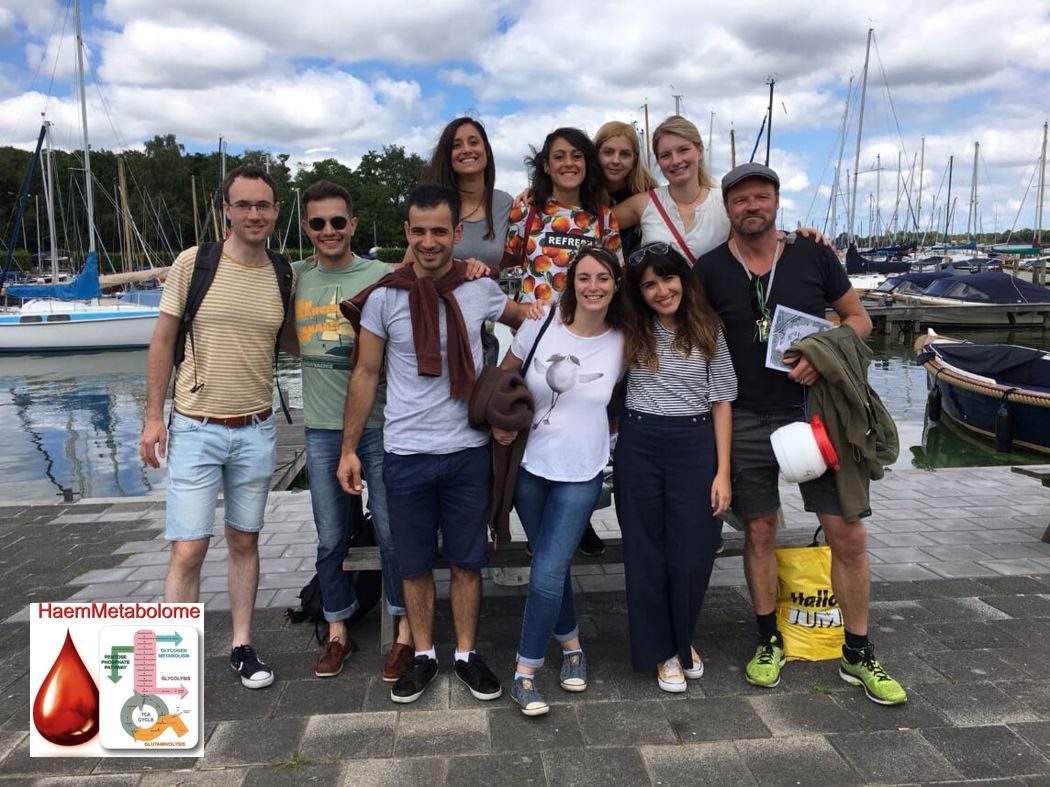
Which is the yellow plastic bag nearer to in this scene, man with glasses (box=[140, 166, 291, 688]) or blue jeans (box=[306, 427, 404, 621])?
blue jeans (box=[306, 427, 404, 621])

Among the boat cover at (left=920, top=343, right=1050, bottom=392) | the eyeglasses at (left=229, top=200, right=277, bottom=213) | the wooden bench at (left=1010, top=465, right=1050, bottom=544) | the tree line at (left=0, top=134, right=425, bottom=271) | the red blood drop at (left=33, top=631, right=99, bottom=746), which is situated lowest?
the red blood drop at (left=33, top=631, right=99, bottom=746)

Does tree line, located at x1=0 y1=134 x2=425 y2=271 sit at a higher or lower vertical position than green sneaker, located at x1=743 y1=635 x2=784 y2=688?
higher

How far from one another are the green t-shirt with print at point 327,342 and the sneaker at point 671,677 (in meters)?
1.65

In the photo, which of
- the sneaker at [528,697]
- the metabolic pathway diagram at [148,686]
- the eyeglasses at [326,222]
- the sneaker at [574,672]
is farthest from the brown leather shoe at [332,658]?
the eyeglasses at [326,222]

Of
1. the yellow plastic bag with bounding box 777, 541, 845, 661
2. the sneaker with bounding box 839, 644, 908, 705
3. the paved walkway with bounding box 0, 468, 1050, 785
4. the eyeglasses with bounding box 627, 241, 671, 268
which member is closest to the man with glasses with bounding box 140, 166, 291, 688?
the paved walkway with bounding box 0, 468, 1050, 785

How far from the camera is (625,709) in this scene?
3049mm

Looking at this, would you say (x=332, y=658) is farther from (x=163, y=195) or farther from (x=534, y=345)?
(x=163, y=195)

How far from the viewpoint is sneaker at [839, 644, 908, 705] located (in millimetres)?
3025

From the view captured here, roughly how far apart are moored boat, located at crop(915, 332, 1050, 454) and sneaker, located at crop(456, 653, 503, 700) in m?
10.1

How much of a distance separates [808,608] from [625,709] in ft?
3.45

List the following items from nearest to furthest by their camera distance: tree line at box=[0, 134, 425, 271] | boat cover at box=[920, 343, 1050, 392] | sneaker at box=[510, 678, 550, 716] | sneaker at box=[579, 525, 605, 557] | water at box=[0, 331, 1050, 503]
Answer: sneaker at box=[510, 678, 550, 716], sneaker at box=[579, 525, 605, 557], water at box=[0, 331, 1050, 503], boat cover at box=[920, 343, 1050, 392], tree line at box=[0, 134, 425, 271]

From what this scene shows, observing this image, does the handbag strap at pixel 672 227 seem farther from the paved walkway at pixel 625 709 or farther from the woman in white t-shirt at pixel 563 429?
the paved walkway at pixel 625 709

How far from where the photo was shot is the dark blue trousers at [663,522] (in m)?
3.08

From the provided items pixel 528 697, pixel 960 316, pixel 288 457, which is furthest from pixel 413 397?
pixel 960 316
